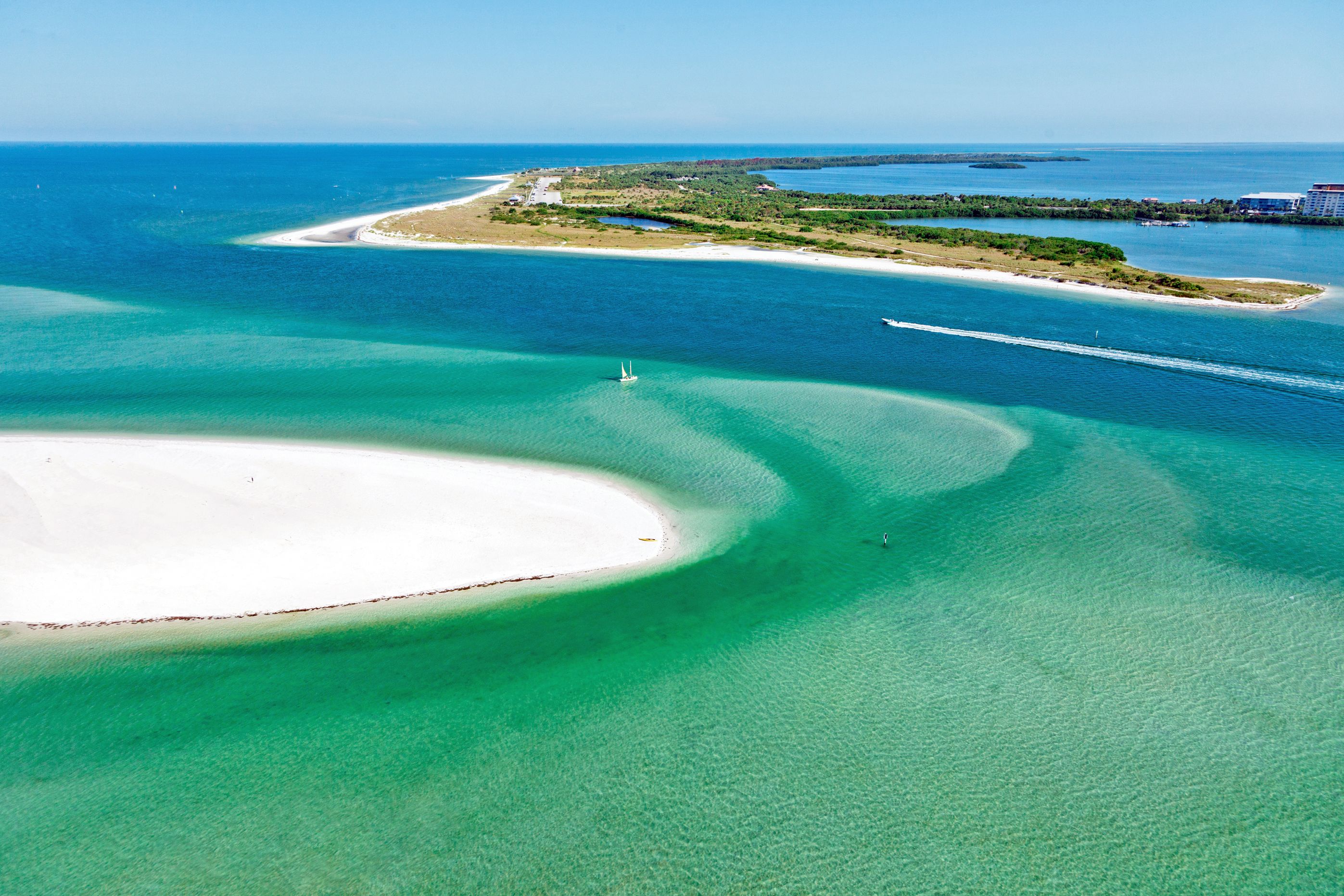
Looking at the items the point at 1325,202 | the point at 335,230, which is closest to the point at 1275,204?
the point at 1325,202

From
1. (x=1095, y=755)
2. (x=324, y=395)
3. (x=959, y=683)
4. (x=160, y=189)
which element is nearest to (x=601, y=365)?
(x=324, y=395)

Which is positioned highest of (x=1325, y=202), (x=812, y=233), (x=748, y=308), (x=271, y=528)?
(x=1325, y=202)

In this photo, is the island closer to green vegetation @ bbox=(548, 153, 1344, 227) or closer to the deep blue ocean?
green vegetation @ bbox=(548, 153, 1344, 227)

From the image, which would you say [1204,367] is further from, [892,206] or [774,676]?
[892,206]

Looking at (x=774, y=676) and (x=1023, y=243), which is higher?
(x=1023, y=243)

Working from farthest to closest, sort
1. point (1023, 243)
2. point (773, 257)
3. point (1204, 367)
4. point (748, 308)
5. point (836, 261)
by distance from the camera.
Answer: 1. point (1023, 243)
2. point (773, 257)
3. point (836, 261)
4. point (748, 308)
5. point (1204, 367)

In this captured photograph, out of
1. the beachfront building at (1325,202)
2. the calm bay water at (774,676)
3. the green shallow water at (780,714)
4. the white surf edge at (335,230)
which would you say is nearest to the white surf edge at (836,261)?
the white surf edge at (335,230)

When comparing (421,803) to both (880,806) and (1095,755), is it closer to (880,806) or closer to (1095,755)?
(880,806)
